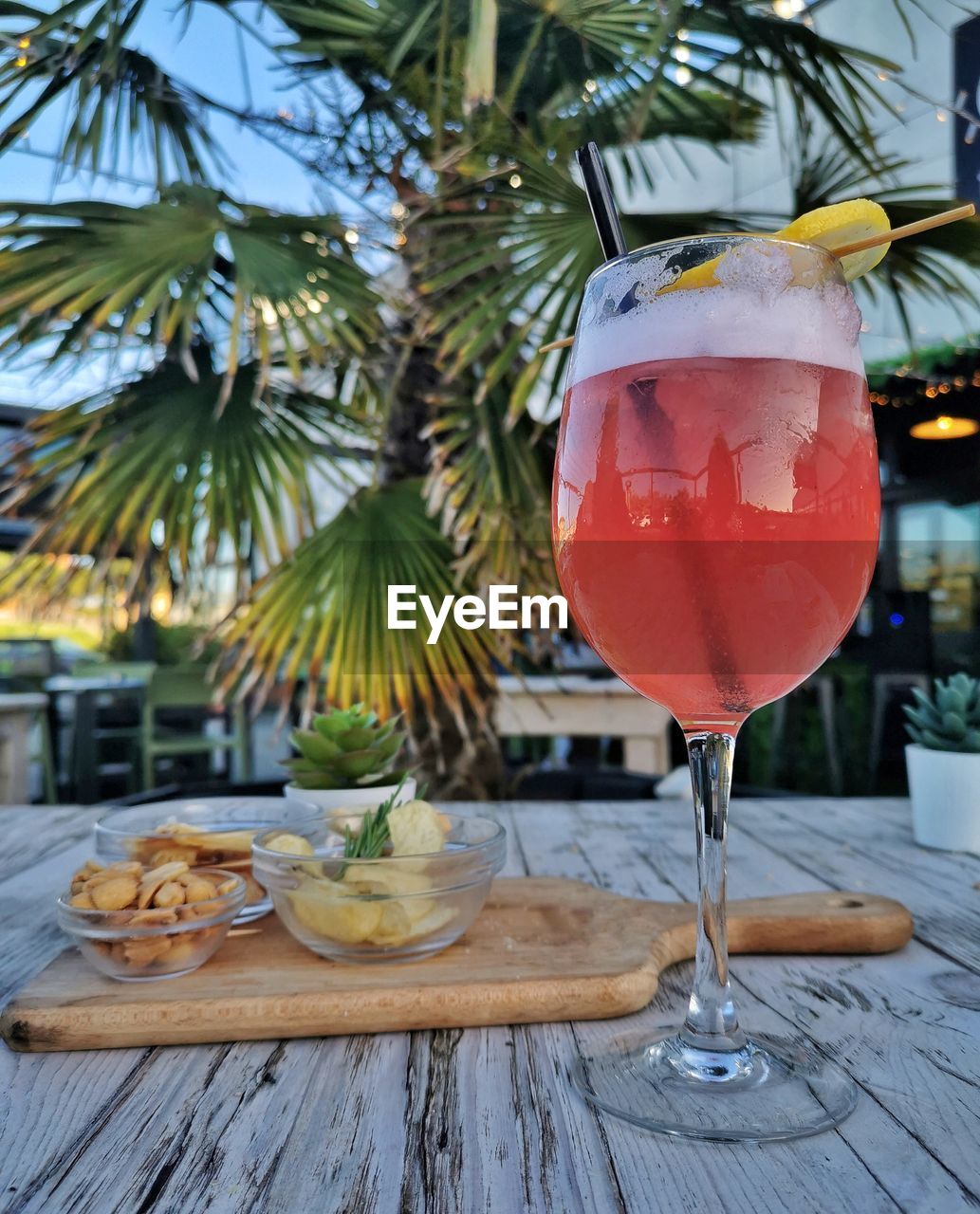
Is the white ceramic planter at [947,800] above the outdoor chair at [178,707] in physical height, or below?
above

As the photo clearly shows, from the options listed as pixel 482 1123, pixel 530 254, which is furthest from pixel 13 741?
pixel 482 1123

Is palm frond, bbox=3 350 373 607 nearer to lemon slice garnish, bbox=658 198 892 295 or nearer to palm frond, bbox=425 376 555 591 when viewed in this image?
palm frond, bbox=425 376 555 591

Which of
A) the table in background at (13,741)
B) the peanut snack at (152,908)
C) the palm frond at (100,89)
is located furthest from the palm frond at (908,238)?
the table in background at (13,741)

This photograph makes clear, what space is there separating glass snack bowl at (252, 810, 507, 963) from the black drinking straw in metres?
0.39

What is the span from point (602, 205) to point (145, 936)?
53 cm

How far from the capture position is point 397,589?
1957 millimetres

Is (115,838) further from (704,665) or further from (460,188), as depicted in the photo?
(460,188)

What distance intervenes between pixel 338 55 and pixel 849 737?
332cm

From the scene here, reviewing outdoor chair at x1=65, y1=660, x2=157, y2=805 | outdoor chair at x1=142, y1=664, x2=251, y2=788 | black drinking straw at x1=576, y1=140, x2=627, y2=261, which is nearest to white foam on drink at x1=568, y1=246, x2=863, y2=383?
black drinking straw at x1=576, y1=140, x2=627, y2=261

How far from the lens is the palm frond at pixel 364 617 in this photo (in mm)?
1910

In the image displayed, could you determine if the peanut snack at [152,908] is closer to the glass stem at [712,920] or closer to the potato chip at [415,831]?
the potato chip at [415,831]

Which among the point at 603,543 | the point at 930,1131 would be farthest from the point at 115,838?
the point at 930,1131

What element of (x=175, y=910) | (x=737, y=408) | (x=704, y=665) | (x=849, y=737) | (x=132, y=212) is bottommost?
(x=849, y=737)

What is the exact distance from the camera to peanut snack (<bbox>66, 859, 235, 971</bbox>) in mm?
546
